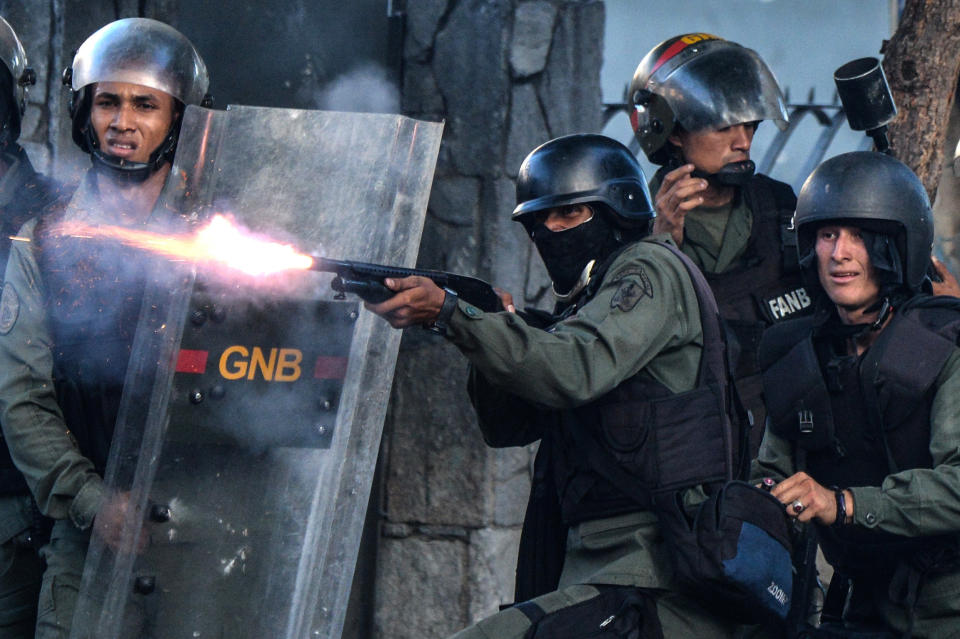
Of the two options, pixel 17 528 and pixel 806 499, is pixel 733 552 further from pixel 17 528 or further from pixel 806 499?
pixel 17 528

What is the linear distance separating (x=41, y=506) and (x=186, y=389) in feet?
2.49

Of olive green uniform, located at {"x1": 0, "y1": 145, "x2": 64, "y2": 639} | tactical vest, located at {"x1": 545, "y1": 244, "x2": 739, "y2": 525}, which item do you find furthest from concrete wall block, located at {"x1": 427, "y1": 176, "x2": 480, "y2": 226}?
tactical vest, located at {"x1": 545, "y1": 244, "x2": 739, "y2": 525}

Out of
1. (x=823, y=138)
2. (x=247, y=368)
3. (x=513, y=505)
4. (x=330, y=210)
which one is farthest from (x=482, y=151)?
(x=823, y=138)

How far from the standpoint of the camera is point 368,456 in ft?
12.0

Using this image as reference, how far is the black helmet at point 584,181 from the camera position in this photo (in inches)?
143

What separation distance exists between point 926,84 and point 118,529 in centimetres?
336

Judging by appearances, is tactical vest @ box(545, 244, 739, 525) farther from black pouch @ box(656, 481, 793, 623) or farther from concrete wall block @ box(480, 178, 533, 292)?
concrete wall block @ box(480, 178, 533, 292)

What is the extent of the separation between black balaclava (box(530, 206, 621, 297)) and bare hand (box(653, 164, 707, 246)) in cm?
87

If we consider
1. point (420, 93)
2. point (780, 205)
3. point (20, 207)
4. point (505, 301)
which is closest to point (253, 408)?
point (505, 301)

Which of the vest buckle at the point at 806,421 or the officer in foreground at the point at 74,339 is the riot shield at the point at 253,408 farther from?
the vest buckle at the point at 806,421

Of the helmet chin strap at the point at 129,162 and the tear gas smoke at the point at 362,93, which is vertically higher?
the tear gas smoke at the point at 362,93

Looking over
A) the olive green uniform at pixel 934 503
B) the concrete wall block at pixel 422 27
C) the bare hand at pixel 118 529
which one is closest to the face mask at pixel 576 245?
the olive green uniform at pixel 934 503

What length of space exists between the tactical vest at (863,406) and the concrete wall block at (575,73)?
6.40ft

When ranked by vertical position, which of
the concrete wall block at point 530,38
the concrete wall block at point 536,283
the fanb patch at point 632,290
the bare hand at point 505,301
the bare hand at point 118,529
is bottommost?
the bare hand at point 118,529
